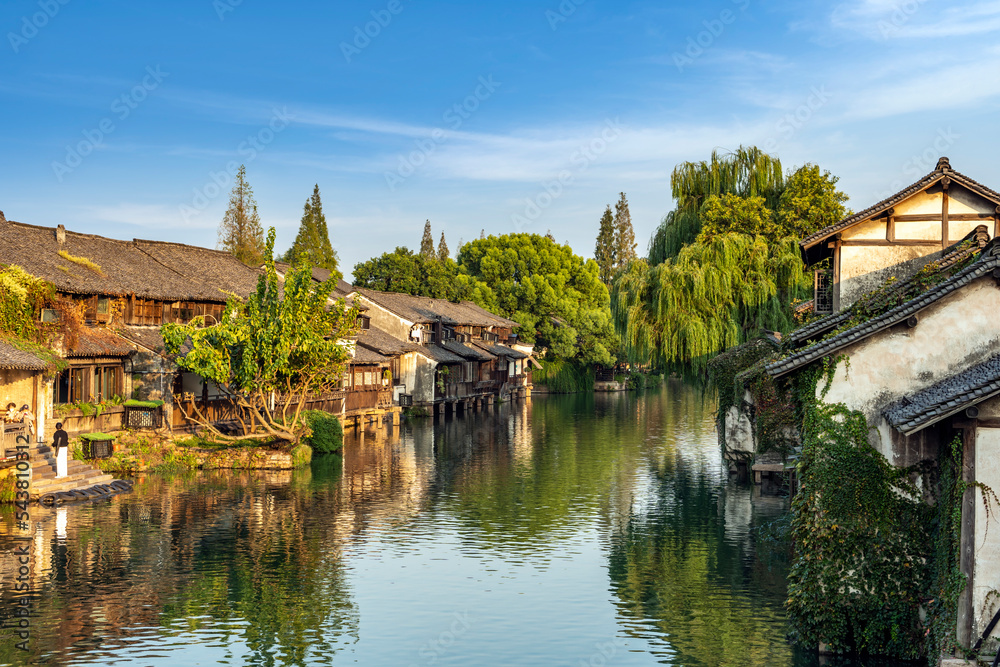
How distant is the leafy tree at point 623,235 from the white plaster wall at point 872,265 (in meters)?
107

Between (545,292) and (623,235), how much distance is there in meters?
42.7

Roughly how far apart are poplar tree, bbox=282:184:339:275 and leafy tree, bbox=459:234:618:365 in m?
14.8

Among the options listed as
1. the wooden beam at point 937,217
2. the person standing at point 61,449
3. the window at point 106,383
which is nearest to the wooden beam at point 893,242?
the wooden beam at point 937,217

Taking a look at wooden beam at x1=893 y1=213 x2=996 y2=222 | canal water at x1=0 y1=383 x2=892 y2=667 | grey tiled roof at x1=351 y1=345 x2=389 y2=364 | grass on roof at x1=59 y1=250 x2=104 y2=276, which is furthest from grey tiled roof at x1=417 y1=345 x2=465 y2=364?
wooden beam at x1=893 y1=213 x2=996 y2=222

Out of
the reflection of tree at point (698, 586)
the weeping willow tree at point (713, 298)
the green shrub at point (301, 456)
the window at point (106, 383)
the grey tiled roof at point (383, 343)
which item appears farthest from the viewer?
the grey tiled roof at point (383, 343)

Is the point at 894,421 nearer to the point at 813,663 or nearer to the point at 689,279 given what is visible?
the point at 813,663

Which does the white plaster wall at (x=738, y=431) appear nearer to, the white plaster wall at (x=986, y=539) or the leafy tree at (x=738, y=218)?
the leafy tree at (x=738, y=218)

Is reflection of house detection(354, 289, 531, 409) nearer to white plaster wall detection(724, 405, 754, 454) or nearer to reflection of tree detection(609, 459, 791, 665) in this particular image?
white plaster wall detection(724, 405, 754, 454)

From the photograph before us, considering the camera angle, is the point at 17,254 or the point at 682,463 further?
the point at 682,463

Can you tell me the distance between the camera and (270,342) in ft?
119

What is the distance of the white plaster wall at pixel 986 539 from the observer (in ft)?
44.4

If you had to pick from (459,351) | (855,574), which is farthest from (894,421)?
(459,351)

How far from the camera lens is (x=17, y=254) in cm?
3719

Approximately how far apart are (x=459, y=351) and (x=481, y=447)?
26789 mm
